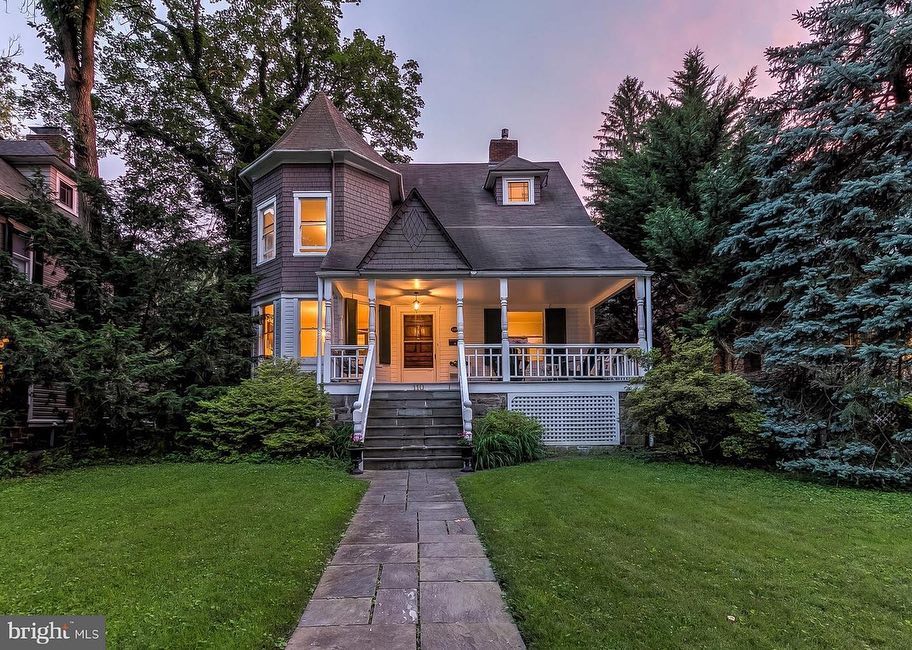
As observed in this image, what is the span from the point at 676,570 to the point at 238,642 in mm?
3032

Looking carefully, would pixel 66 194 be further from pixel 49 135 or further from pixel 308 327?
pixel 308 327

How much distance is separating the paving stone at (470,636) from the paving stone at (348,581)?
711mm

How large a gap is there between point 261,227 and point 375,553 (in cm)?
1100

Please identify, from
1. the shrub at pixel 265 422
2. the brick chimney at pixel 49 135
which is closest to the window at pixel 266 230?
the shrub at pixel 265 422

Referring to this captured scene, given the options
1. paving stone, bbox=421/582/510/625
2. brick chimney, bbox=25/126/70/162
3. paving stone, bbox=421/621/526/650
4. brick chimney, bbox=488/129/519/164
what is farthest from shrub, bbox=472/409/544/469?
brick chimney, bbox=25/126/70/162

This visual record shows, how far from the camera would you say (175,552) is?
3.86 meters

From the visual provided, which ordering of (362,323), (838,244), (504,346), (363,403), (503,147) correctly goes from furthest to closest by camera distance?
(503,147) → (362,323) → (504,346) → (363,403) → (838,244)

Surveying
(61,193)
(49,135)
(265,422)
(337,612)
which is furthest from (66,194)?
(337,612)

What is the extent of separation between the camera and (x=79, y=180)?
33.2 feet

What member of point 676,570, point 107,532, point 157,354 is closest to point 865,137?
point 676,570

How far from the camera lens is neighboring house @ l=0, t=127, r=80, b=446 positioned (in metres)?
11.0

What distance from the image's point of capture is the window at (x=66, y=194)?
1347 centimetres

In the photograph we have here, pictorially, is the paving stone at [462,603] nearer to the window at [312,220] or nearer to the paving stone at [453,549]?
the paving stone at [453,549]

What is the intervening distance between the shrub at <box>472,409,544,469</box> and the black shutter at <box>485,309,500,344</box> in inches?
165
